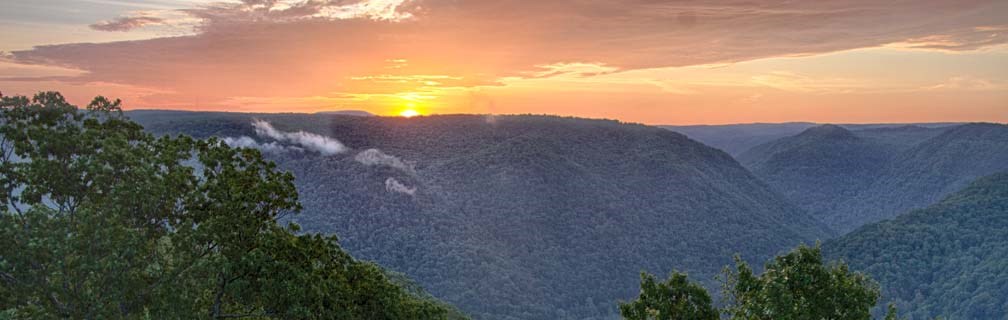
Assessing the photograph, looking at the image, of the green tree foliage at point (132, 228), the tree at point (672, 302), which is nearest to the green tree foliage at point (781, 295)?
the tree at point (672, 302)

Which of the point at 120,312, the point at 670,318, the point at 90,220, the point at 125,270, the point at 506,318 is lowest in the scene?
the point at 506,318

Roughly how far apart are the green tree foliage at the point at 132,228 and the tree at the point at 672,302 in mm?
13084

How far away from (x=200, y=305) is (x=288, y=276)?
144 inches

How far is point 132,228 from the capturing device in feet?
68.2

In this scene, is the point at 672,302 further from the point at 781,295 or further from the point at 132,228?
the point at 132,228

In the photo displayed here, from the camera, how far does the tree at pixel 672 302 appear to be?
2794 cm

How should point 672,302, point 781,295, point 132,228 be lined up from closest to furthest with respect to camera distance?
point 132,228
point 781,295
point 672,302

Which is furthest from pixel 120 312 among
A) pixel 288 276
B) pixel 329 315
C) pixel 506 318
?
pixel 506 318

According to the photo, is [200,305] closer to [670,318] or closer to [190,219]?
[190,219]

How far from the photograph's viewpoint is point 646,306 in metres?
28.3

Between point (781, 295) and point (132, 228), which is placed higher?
point (132, 228)

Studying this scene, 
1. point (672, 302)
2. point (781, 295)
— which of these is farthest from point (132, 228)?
point (781, 295)

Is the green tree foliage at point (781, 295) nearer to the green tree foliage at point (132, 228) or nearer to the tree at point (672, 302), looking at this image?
the tree at point (672, 302)

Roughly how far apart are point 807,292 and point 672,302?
5.60 m
